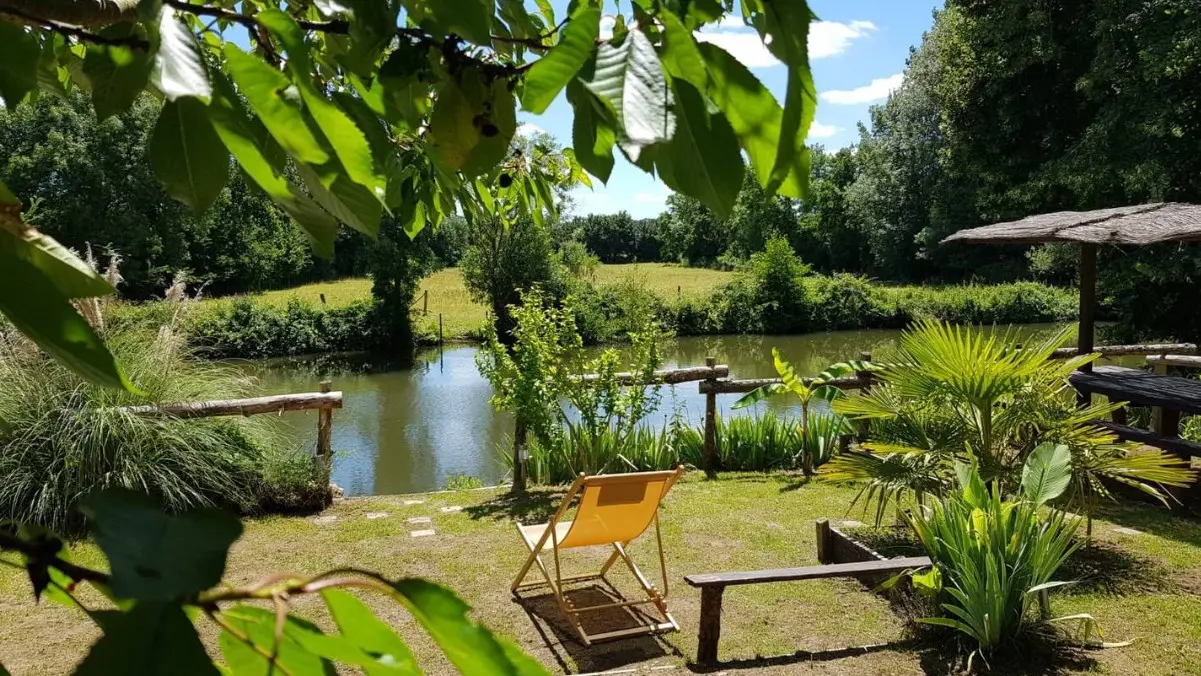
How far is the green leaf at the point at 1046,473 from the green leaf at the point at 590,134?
159 inches

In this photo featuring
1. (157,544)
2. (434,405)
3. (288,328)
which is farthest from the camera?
(288,328)

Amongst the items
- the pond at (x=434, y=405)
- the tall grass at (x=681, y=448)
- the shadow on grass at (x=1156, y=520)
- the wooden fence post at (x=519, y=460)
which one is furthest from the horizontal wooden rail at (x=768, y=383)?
the shadow on grass at (x=1156, y=520)

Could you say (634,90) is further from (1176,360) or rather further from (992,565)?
(1176,360)

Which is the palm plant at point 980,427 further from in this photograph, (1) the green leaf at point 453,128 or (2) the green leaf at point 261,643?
(2) the green leaf at point 261,643

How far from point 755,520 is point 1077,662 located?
2.54 metres

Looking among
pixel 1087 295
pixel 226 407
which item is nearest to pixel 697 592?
pixel 226 407

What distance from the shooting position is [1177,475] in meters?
4.62

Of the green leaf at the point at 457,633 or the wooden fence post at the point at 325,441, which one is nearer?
the green leaf at the point at 457,633

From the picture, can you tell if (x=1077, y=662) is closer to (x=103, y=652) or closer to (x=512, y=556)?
(x=512, y=556)

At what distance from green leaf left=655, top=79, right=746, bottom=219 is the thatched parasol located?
703cm

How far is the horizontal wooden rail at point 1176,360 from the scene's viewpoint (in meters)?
8.62

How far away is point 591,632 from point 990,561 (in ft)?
6.13

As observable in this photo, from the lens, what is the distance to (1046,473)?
4191 millimetres

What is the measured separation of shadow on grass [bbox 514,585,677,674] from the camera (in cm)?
386
